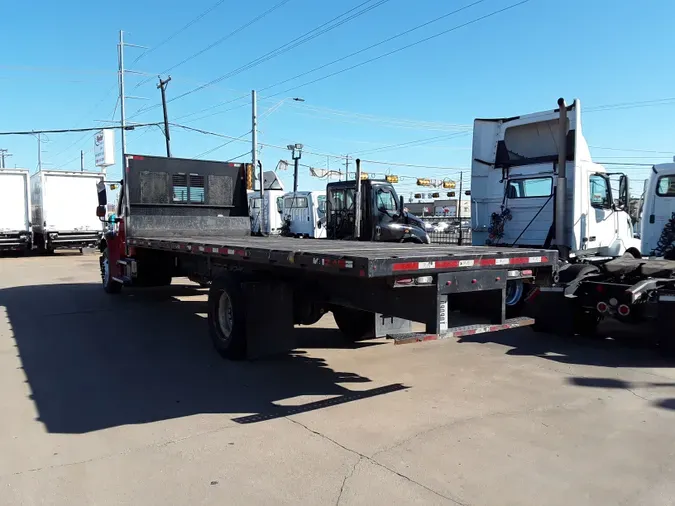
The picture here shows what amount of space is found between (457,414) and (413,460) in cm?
109

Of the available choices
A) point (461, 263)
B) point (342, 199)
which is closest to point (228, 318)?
point (461, 263)

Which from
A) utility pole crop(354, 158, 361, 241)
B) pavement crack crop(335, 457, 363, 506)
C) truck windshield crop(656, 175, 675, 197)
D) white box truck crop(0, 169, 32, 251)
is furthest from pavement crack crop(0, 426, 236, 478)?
white box truck crop(0, 169, 32, 251)

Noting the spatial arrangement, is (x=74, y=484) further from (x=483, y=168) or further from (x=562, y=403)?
(x=483, y=168)

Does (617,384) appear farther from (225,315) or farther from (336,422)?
(225,315)

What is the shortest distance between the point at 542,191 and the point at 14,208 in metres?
22.0

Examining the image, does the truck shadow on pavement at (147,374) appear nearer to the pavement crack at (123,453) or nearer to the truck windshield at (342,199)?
the pavement crack at (123,453)

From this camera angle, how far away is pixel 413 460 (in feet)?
13.5

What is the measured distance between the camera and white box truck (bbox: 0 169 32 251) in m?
23.5

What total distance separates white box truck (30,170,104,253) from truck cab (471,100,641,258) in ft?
60.6

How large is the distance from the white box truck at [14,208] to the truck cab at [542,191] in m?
20.4

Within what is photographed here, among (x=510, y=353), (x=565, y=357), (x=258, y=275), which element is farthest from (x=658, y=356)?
(x=258, y=275)

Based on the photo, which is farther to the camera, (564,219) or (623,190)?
(623,190)

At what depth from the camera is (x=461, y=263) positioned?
4781 mm

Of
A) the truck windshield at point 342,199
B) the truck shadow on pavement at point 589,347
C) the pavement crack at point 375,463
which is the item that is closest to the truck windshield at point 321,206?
the truck windshield at point 342,199
